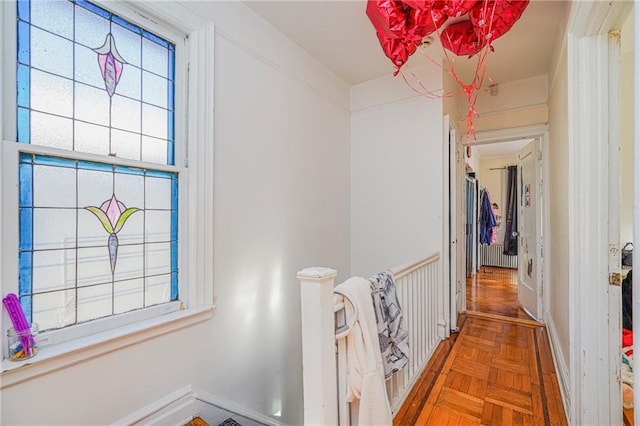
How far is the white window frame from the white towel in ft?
2.93

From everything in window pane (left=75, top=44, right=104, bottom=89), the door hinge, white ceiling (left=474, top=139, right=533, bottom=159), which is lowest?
the door hinge

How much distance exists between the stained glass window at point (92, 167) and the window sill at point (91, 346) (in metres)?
0.10

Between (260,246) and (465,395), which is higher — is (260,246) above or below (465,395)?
above

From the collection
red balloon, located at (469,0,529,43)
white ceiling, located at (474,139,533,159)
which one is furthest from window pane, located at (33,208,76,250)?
white ceiling, located at (474,139,533,159)

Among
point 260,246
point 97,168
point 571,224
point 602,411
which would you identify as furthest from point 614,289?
point 97,168

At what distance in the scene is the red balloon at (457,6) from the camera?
4.74 ft

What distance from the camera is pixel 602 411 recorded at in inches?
53.3

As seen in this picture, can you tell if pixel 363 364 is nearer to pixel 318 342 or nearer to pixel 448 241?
pixel 318 342

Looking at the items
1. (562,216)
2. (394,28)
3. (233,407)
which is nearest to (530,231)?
(562,216)

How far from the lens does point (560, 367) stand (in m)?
2.01

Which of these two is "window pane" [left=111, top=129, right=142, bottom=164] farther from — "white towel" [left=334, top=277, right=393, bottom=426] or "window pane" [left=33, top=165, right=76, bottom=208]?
"white towel" [left=334, top=277, right=393, bottom=426]

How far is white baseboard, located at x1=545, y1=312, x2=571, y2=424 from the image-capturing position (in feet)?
5.66

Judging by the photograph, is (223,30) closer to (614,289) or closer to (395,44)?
(395,44)

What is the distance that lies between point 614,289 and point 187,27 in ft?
8.25
